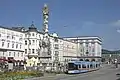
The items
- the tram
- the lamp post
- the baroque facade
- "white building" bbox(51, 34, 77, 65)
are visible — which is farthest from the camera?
"white building" bbox(51, 34, 77, 65)

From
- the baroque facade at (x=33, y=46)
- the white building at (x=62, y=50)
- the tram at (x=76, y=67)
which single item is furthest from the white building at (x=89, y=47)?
the tram at (x=76, y=67)

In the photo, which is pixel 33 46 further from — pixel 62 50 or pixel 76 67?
pixel 76 67

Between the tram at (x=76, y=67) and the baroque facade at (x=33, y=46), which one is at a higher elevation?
the baroque facade at (x=33, y=46)

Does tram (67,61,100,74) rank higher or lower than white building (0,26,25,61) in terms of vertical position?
lower

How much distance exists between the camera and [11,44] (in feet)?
291

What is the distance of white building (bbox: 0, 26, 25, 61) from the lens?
83312 millimetres

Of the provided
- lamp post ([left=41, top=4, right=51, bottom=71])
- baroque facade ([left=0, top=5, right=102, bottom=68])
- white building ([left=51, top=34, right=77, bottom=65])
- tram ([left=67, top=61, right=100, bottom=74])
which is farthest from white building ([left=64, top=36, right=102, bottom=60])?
tram ([left=67, top=61, right=100, bottom=74])

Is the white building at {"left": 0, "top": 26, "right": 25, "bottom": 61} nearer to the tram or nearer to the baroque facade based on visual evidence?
the baroque facade

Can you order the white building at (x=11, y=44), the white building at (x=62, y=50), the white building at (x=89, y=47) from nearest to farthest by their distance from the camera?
1. the white building at (x=11, y=44)
2. the white building at (x=62, y=50)
3. the white building at (x=89, y=47)

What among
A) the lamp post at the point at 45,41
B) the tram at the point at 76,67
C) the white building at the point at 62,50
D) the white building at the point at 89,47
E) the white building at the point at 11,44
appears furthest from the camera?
the white building at the point at 89,47

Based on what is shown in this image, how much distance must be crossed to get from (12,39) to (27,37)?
14.8 meters

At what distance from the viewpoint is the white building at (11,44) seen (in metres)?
83.3

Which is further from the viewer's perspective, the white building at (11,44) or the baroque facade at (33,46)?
the baroque facade at (33,46)

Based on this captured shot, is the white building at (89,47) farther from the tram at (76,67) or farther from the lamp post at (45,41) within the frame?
the tram at (76,67)
